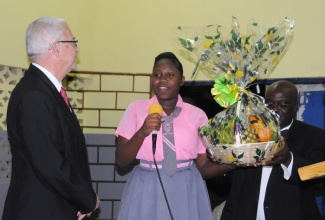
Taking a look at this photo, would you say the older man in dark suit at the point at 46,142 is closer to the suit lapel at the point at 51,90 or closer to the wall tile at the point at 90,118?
the suit lapel at the point at 51,90

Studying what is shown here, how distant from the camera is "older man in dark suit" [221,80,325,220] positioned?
2752 millimetres

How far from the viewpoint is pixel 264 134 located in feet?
7.61

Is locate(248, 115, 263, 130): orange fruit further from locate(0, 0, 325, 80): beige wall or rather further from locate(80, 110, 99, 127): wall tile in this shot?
locate(80, 110, 99, 127): wall tile

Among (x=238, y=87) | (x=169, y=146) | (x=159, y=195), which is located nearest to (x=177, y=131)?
(x=169, y=146)

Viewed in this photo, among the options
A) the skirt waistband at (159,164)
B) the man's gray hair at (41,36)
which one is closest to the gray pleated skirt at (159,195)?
the skirt waistband at (159,164)

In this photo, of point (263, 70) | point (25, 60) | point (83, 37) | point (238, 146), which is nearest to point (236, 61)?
point (263, 70)

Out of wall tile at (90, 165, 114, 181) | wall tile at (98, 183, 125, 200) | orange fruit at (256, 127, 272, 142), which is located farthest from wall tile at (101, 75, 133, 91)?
orange fruit at (256, 127, 272, 142)

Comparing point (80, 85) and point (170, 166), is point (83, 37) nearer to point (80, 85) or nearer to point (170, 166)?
point (80, 85)

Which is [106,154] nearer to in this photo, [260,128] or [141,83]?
[141,83]

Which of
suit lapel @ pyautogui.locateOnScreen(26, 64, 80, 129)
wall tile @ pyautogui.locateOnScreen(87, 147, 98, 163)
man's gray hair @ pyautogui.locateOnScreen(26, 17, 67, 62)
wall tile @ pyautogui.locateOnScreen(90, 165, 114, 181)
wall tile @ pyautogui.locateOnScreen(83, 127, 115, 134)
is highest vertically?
man's gray hair @ pyautogui.locateOnScreen(26, 17, 67, 62)

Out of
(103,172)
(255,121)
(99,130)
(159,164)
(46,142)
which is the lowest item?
(103,172)

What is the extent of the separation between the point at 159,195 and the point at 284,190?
0.71 m

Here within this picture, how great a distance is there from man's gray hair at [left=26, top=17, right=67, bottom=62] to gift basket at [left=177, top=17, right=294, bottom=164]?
0.72 meters

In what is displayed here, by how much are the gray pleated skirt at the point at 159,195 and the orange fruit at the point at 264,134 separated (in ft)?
1.96
